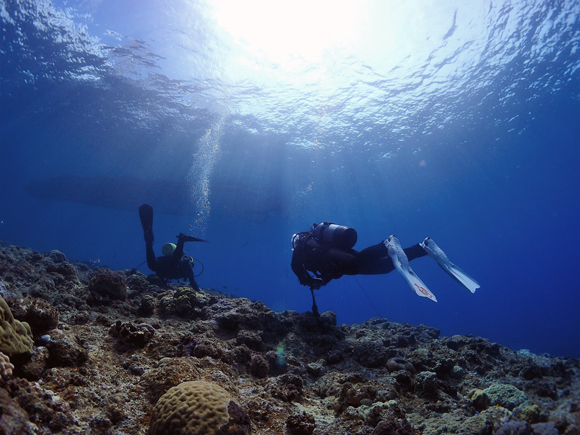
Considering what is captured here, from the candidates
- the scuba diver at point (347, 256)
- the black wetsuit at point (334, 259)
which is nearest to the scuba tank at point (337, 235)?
the scuba diver at point (347, 256)

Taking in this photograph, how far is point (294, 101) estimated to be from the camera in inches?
776

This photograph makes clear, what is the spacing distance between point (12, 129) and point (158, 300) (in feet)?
110

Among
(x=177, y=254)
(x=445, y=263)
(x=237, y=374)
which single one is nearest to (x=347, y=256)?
(x=445, y=263)

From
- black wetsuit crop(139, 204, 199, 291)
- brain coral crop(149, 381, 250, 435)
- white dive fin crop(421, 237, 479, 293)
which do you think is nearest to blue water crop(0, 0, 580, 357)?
black wetsuit crop(139, 204, 199, 291)

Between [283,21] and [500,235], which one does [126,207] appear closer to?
[283,21]

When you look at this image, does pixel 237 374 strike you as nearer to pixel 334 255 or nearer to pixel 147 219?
pixel 334 255

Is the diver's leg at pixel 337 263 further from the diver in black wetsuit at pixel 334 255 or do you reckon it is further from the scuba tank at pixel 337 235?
the scuba tank at pixel 337 235

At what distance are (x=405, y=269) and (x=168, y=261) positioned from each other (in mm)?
7664

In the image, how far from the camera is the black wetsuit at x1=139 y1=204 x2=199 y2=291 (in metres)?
9.27

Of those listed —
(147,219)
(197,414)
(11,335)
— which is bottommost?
(197,414)

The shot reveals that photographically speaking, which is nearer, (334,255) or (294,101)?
(334,255)

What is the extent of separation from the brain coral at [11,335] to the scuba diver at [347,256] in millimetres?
4827

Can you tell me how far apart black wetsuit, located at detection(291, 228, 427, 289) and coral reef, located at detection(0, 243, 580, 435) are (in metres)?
1.05

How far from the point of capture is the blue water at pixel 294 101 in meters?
14.7
